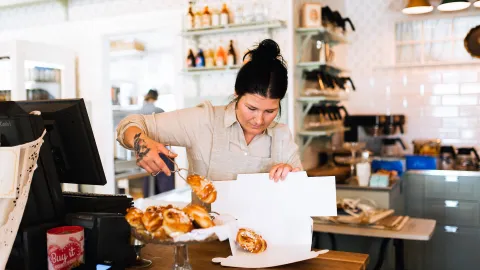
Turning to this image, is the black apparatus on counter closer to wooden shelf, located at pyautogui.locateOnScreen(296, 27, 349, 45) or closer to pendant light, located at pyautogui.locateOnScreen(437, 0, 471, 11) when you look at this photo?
wooden shelf, located at pyautogui.locateOnScreen(296, 27, 349, 45)

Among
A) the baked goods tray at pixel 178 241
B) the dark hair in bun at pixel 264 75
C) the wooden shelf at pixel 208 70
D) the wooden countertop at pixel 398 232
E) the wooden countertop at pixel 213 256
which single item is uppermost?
the wooden shelf at pixel 208 70

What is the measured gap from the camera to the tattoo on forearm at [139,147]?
1.68m

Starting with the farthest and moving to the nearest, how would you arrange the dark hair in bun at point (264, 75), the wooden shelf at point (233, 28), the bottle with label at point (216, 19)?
the bottle with label at point (216, 19) < the wooden shelf at point (233, 28) < the dark hair in bun at point (264, 75)

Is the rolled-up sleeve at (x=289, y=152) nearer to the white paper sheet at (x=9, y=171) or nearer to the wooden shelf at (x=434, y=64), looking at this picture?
the white paper sheet at (x=9, y=171)

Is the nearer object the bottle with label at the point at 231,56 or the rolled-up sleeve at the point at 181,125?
the rolled-up sleeve at the point at 181,125

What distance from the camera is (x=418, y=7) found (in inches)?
209

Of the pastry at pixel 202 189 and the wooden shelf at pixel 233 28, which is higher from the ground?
the wooden shelf at pixel 233 28

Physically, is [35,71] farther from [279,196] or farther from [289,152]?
[279,196]

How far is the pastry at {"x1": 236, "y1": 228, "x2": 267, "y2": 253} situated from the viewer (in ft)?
5.41

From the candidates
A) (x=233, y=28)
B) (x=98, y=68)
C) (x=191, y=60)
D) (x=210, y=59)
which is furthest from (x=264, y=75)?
(x=98, y=68)

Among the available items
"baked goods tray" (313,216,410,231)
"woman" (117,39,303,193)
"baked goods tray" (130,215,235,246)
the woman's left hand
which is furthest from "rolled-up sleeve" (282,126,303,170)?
"baked goods tray" (313,216,410,231)

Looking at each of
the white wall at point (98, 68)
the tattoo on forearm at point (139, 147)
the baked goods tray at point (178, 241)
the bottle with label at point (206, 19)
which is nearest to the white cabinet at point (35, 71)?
the white wall at point (98, 68)

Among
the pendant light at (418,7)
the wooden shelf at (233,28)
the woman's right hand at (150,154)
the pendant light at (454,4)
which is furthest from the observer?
the pendant light at (418,7)

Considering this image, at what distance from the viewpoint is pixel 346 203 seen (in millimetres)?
3434
